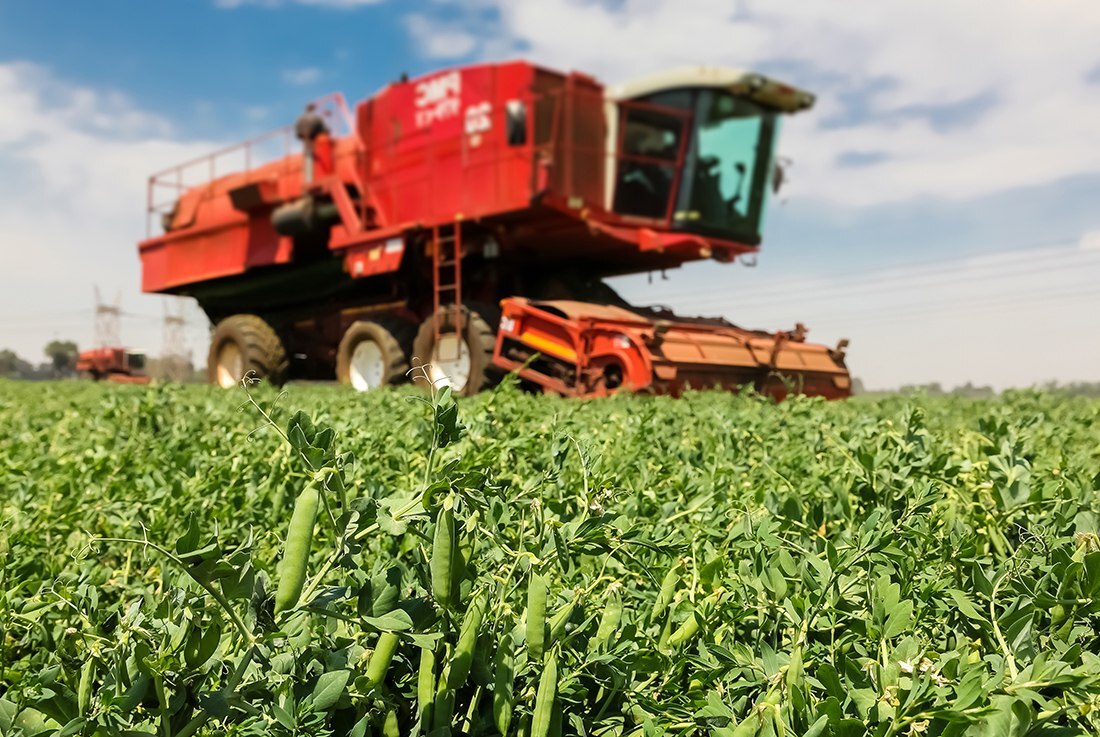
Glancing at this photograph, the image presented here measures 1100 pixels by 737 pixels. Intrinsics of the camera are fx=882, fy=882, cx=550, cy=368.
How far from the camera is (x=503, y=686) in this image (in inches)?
38.8

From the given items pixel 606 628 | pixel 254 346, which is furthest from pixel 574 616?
pixel 254 346

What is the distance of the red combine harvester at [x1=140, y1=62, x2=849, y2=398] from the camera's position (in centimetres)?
989

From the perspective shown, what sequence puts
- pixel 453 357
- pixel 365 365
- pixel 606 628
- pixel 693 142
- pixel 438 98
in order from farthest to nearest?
pixel 365 365, pixel 438 98, pixel 453 357, pixel 693 142, pixel 606 628

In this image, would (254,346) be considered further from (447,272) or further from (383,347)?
(447,272)

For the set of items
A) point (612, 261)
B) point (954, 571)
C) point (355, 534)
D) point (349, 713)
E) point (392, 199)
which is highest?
point (392, 199)

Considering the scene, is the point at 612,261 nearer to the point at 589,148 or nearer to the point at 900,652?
the point at 589,148

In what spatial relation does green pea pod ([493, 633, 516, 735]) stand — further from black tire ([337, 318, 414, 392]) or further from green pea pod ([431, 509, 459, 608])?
black tire ([337, 318, 414, 392])

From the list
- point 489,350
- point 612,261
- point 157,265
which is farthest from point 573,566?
point 157,265

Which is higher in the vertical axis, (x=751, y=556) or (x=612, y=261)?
(x=612, y=261)

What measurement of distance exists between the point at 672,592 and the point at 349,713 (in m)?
0.47

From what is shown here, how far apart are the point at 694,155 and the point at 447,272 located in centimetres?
370

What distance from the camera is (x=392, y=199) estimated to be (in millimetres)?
12656

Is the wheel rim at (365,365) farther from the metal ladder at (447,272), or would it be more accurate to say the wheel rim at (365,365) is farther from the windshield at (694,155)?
the windshield at (694,155)

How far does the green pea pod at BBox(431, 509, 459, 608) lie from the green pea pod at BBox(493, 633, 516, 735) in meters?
0.10
